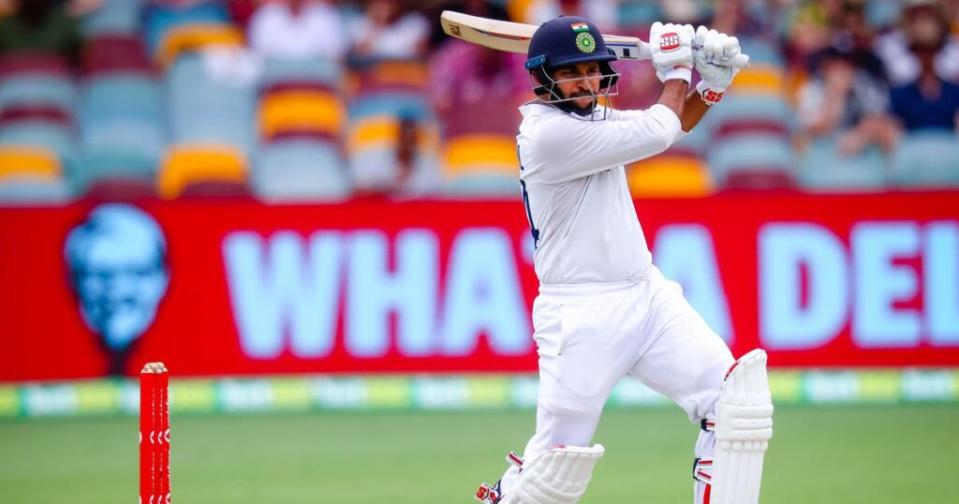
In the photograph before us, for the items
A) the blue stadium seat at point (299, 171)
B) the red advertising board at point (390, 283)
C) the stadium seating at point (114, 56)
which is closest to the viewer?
the red advertising board at point (390, 283)

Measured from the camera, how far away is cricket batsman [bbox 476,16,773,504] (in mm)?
4648

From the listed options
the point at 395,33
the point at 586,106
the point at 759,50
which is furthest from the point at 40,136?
the point at 586,106

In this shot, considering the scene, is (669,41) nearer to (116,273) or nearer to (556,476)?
(556,476)

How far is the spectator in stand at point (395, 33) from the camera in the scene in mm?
10875

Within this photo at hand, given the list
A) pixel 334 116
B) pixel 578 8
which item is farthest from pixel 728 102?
pixel 334 116

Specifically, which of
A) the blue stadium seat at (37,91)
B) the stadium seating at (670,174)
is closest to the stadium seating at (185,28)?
the blue stadium seat at (37,91)

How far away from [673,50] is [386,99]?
6105 mm

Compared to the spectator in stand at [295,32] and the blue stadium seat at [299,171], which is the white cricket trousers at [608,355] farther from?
the spectator in stand at [295,32]

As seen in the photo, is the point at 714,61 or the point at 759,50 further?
the point at 759,50

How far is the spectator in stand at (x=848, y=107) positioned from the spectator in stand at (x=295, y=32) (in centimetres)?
353

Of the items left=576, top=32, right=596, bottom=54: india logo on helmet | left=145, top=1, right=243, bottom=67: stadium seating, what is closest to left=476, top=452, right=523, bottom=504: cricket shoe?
left=576, top=32, right=596, bottom=54: india logo on helmet

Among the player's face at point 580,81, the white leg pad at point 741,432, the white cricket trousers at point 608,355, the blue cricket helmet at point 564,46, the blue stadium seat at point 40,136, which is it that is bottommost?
the white leg pad at point 741,432

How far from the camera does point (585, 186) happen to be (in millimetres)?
4812

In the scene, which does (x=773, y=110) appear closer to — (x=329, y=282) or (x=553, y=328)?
(x=329, y=282)
